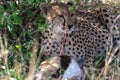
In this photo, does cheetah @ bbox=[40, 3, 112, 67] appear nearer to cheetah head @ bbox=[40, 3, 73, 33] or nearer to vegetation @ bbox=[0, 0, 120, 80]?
cheetah head @ bbox=[40, 3, 73, 33]

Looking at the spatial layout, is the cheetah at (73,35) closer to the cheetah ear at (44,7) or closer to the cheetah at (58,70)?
the cheetah ear at (44,7)

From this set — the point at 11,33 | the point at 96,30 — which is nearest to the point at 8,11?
the point at 11,33

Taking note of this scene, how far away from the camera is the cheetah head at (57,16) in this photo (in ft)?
15.2

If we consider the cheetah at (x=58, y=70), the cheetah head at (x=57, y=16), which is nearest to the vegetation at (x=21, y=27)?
the cheetah head at (x=57, y=16)

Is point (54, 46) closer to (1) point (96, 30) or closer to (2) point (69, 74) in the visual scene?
(1) point (96, 30)

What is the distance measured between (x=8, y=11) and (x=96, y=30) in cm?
105

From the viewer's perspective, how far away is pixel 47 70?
400cm

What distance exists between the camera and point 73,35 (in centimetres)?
511

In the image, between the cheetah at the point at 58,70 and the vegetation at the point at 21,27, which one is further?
the vegetation at the point at 21,27

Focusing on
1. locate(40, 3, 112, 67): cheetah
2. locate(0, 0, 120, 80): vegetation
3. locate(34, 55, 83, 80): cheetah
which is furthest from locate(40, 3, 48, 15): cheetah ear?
locate(34, 55, 83, 80): cheetah

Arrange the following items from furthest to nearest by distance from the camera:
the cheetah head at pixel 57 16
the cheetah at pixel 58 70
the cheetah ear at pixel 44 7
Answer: the cheetah ear at pixel 44 7 → the cheetah head at pixel 57 16 → the cheetah at pixel 58 70

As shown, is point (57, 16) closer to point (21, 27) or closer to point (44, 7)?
point (44, 7)

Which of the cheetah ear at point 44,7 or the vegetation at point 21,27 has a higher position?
the cheetah ear at point 44,7

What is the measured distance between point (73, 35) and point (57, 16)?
1.63ft
